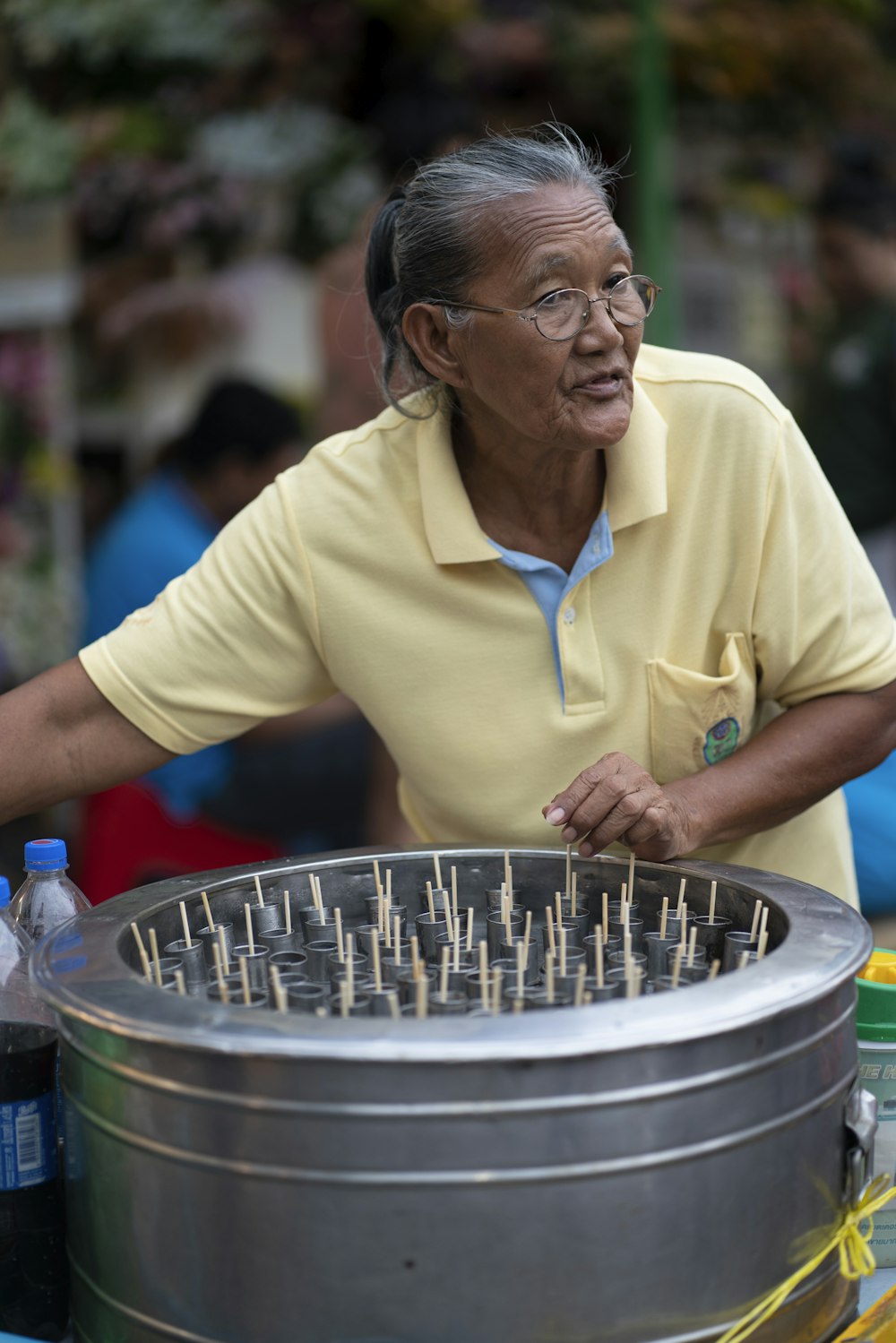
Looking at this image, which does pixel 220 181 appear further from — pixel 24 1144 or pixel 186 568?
pixel 24 1144

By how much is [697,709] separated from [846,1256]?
0.66 meters

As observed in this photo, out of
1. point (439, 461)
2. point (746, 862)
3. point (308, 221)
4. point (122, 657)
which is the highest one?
point (308, 221)

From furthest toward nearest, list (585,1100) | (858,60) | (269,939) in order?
(858,60) → (269,939) → (585,1100)

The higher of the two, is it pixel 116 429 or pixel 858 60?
pixel 858 60

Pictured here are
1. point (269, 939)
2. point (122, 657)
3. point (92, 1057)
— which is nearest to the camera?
point (92, 1057)

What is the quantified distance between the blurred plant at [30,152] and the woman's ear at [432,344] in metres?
2.53

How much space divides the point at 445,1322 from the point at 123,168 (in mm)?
3694

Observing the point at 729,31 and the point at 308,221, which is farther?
the point at 729,31

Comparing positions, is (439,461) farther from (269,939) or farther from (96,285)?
(96,285)

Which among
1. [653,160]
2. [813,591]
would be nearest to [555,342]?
[813,591]

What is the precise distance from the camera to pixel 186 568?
3.53 m

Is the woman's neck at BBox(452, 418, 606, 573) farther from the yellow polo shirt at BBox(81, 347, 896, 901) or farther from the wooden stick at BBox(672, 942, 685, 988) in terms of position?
the wooden stick at BBox(672, 942, 685, 988)

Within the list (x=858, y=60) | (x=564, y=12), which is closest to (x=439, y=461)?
(x=564, y=12)

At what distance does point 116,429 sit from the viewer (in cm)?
439
